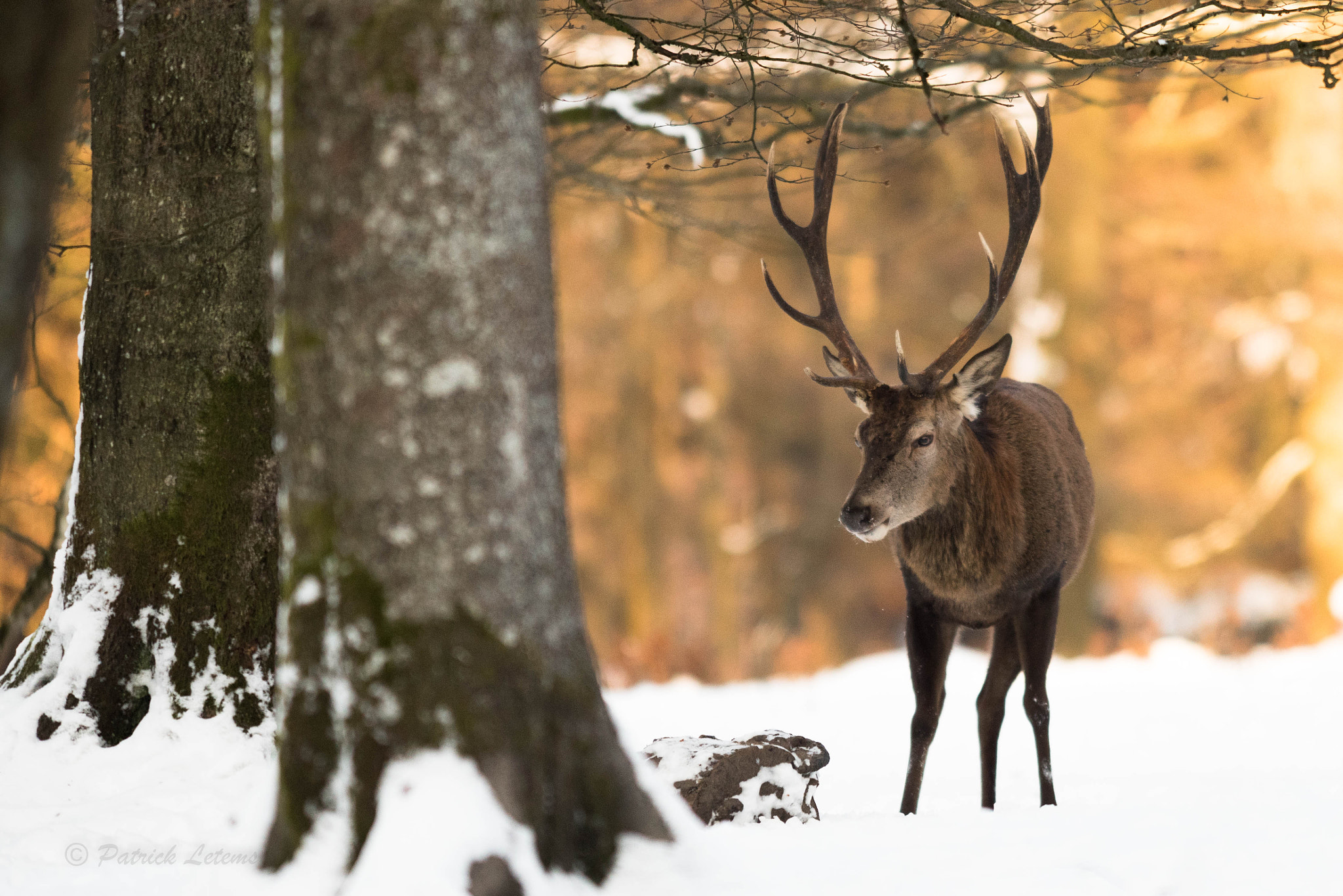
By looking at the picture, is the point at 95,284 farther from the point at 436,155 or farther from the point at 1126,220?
the point at 1126,220

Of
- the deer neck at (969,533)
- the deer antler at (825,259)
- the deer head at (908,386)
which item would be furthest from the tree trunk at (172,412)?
the deer neck at (969,533)

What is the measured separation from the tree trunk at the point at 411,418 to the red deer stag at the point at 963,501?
2.27 metres

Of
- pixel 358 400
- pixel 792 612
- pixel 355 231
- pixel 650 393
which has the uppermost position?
pixel 650 393

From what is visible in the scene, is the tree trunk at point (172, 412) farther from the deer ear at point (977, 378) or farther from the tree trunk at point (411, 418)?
the deer ear at point (977, 378)

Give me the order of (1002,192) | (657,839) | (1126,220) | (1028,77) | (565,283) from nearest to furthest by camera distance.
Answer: (657,839) → (1028,77) → (1126,220) → (1002,192) → (565,283)

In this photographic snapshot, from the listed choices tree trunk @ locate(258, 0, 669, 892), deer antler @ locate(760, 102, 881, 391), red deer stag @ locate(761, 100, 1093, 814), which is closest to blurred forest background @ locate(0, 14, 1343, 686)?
deer antler @ locate(760, 102, 881, 391)

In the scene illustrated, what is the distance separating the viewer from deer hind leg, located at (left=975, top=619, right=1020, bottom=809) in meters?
4.91

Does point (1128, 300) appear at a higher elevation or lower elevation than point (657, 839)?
higher

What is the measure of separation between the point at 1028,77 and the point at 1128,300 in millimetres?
10082

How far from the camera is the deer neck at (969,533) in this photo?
15.7 feet

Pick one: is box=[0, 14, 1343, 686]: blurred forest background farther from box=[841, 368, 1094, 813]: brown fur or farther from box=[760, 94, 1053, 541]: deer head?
box=[841, 368, 1094, 813]: brown fur

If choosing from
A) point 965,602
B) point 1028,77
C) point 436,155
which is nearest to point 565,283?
point 1028,77

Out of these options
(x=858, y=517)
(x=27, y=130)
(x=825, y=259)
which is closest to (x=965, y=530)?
(x=858, y=517)

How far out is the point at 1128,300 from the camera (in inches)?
688
